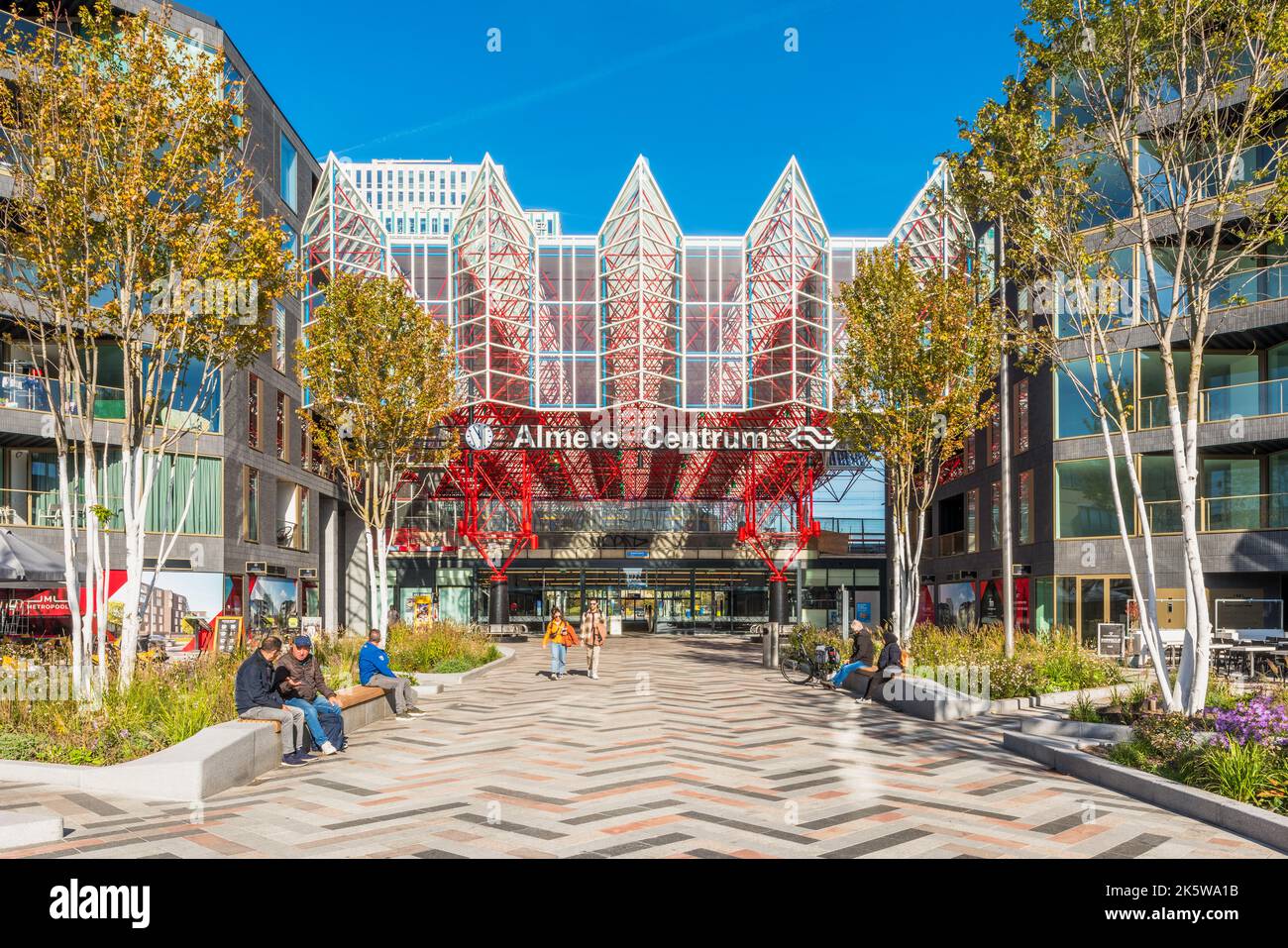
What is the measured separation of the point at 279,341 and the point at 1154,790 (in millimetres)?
Result: 34749

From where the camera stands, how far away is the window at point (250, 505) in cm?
3462

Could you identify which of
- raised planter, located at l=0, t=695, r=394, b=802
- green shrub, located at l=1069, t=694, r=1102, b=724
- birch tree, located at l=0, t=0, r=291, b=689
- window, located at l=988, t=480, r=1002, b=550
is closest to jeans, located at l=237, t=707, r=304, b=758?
raised planter, located at l=0, t=695, r=394, b=802

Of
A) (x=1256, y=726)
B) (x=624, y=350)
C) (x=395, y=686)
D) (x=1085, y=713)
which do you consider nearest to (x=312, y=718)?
(x=395, y=686)

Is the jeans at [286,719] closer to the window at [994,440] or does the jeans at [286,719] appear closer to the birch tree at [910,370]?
the birch tree at [910,370]

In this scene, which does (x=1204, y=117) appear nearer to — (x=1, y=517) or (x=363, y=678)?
(x=363, y=678)

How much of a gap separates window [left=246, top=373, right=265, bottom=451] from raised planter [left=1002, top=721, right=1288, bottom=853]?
2849 cm

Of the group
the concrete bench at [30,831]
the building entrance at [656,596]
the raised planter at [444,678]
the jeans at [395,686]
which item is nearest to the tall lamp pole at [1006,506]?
the jeans at [395,686]

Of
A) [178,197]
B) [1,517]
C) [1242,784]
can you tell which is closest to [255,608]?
[1,517]

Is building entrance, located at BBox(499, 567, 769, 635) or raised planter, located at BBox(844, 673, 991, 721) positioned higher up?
raised planter, located at BBox(844, 673, 991, 721)

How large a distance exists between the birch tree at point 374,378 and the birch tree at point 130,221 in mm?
8175

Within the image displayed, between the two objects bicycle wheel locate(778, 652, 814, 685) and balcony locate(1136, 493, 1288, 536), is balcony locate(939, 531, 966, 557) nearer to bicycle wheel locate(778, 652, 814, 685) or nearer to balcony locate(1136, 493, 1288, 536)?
balcony locate(1136, 493, 1288, 536)

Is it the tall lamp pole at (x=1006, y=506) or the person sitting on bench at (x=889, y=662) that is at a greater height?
the tall lamp pole at (x=1006, y=506)

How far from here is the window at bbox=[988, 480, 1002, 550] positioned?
126ft

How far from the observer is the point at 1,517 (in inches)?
1140
